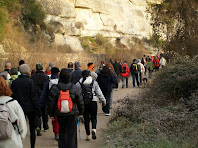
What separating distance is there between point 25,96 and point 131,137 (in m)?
2.61

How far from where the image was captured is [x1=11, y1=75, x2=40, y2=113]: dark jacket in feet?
24.6

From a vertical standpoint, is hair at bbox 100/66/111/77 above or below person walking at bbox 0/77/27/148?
above

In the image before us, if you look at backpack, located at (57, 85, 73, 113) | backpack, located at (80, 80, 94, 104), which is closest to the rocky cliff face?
backpack, located at (80, 80, 94, 104)

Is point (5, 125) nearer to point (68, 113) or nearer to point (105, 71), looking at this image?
point (68, 113)

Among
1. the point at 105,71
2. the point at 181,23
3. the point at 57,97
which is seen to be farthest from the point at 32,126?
the point at 181,23

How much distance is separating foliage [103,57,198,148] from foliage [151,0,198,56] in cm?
475

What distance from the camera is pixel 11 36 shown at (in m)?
28.0

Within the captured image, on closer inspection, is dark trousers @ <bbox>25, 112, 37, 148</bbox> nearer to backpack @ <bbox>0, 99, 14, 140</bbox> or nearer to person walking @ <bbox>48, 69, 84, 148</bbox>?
person walking @ <bbox>48, 69, 84, 148</bbox>

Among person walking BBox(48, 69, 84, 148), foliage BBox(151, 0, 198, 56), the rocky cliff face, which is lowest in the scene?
person walking BBox(48, 69, 84, 148)

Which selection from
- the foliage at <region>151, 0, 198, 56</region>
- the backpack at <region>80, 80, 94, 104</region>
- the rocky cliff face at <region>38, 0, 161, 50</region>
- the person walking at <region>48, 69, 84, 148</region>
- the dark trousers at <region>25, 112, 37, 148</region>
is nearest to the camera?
the person walking at <region>48, 69, 84, 148</region>

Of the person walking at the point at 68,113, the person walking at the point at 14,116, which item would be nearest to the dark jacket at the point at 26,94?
the person walking at the point at 68,113

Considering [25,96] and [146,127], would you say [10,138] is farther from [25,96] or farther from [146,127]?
[146,127]

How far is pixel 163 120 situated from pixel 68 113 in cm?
311

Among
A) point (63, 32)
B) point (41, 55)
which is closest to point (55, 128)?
point (41, 55)
